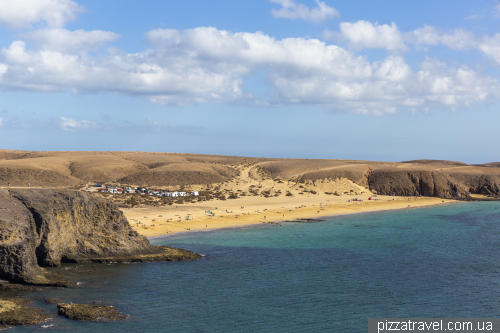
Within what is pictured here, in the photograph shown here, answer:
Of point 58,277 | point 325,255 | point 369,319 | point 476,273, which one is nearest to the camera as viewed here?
point 369,319

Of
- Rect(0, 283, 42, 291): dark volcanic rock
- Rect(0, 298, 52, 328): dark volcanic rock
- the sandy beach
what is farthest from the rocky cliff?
the sandy beach

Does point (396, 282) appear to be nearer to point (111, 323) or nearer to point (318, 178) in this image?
point (111, 323)

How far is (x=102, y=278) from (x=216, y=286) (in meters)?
8.26

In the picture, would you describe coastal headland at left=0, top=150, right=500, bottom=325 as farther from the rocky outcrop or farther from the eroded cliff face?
the rocky outcrop

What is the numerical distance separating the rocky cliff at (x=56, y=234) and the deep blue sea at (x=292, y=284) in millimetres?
1718

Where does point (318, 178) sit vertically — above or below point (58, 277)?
above

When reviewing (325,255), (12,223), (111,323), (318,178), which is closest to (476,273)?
(325,255)

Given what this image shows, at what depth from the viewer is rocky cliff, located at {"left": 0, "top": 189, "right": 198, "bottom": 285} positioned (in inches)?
1072

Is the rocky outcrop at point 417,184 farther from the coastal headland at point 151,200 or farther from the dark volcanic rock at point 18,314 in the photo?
the dark volcanic rock at point 18,314

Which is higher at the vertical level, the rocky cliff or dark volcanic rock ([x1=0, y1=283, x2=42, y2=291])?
the rocky cliff

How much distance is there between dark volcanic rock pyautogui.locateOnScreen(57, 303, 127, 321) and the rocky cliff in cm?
501

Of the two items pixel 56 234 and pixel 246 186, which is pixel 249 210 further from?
pixel 56 234

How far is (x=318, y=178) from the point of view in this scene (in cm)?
10144

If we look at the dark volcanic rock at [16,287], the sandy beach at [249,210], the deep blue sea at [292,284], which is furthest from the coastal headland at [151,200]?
the deep blue sea at [292,284]
